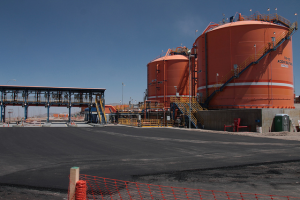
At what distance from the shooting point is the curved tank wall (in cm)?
4797

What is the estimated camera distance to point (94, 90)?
157 ft

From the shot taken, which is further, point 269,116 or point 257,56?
point 257,56

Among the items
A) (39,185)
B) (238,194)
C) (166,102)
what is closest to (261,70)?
(166,102)

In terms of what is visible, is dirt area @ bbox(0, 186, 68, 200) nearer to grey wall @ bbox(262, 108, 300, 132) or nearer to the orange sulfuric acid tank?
grey wall @ bbox(262, 108, 300, 132)

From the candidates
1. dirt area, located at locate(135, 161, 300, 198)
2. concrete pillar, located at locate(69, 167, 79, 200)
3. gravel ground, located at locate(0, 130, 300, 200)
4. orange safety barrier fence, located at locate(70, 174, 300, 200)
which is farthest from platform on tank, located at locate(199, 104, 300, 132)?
concrete pillar, located at locate(69, 167, 79, 200)

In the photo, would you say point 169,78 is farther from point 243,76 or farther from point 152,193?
point 152,193

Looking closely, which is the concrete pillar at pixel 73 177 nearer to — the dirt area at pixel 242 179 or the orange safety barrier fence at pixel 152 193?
the orange safety barrier fence at pixel 152 193

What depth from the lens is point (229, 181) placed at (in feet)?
24.8

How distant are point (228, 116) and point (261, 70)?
26.2 ft

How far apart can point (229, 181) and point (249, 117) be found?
21.6 meters

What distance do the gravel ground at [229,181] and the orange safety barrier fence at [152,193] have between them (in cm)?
37

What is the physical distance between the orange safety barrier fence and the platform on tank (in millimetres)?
21916

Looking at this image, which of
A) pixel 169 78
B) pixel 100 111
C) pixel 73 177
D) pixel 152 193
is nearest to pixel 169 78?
pixel 169 78

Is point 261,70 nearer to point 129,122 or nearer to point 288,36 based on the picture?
point 288,36
